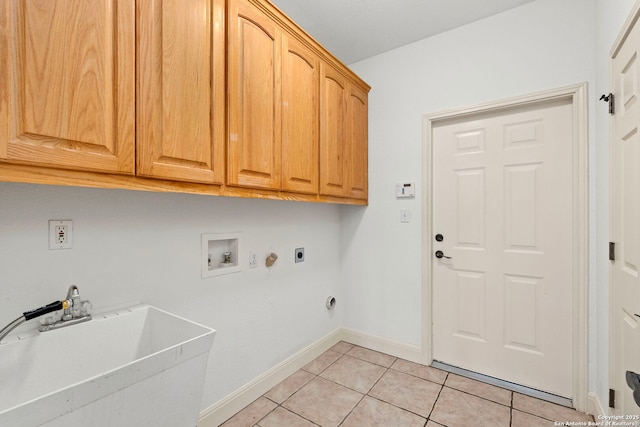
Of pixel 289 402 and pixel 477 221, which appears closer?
pixel 289 402

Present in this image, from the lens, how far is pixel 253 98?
60.0 inches

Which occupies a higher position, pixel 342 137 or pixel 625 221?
pixel 342 137

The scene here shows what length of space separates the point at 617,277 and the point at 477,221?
2.90ft

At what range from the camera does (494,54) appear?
6.87 feet

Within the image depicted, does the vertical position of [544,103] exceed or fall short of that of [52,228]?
it exceeds it

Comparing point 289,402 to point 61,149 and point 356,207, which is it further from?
point 61,149

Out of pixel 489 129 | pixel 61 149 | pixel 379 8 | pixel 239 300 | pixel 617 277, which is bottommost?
pixel 239 300

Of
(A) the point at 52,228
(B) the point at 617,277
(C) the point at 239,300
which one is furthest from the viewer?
(C) the point at 239,300

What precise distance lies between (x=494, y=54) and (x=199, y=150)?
2.19 metres

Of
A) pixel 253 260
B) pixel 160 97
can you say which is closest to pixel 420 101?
pixel 253 260

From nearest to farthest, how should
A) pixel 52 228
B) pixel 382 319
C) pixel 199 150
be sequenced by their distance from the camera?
pixel 52 228, pixel 199 150, pixel 382 319

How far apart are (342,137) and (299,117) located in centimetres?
54

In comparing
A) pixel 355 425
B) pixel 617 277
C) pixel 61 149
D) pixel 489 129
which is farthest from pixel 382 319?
pixel 61 149

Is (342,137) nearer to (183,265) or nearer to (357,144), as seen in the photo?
(357,144)
